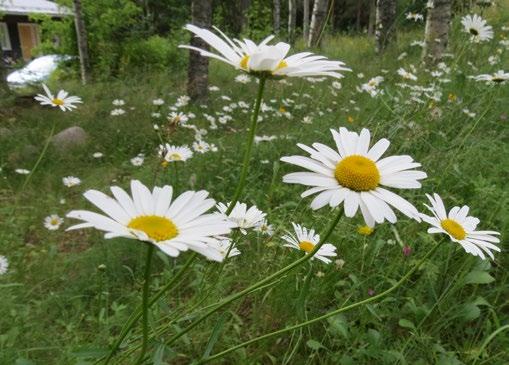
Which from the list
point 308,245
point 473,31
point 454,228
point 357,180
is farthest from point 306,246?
point 473,31

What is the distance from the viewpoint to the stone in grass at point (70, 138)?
413cm

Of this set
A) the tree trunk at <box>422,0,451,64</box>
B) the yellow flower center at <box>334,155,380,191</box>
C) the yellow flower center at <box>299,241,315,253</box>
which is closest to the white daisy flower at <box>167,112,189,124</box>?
the yellow flower center at <box>299,241,315,253</box>

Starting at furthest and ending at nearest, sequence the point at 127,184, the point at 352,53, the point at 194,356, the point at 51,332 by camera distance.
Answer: the point at 352,53 < the point at 127,184 < the point at 51,332 < the point at 194,356

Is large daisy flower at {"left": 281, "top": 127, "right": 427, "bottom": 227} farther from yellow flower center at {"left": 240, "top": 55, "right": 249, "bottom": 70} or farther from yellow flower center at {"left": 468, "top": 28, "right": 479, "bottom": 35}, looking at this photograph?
yellow flower center at {"left": 468, "top": 28, "right": 479, "bottom": 35}

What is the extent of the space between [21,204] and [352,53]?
5378 millimetres

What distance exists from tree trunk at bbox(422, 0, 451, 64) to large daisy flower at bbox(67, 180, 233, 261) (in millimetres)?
4367

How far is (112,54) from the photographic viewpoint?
23.9 ft

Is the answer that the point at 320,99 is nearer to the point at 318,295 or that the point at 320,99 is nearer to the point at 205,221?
the point at 318,295

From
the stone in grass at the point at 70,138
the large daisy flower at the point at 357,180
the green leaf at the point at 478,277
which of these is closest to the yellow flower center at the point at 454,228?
the large daisy flower at the point at 357,180

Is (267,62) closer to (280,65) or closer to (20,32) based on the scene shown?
(280,65)

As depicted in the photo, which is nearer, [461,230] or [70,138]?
[461,230]

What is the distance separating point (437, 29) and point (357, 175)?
4.41 m

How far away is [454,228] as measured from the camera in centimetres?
104

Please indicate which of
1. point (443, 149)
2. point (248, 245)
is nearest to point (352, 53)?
point (443, 149)
